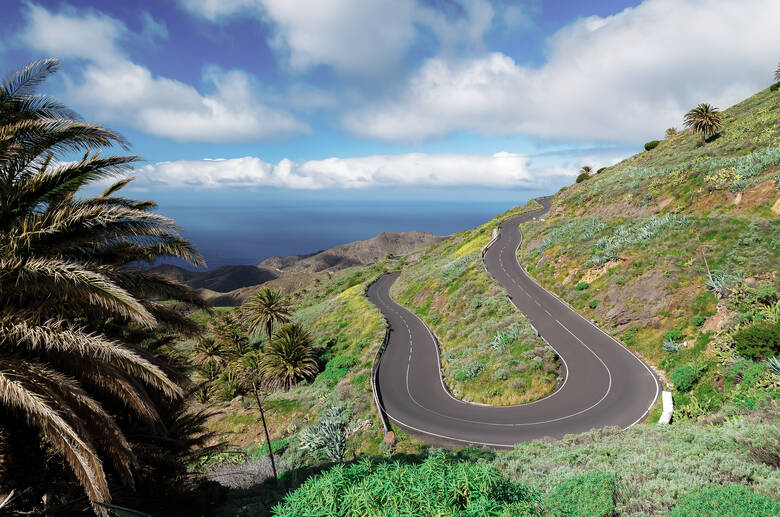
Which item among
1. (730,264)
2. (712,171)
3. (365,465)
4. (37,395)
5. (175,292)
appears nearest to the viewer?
(37,395)

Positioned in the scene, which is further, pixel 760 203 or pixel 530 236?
pixel 530 236

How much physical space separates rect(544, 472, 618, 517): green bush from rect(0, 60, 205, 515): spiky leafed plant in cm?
763

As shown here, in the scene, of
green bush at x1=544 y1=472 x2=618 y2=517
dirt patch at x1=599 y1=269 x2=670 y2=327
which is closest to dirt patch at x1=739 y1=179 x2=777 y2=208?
dirt patch at x1=599 y1=269 x2=670 y2=327

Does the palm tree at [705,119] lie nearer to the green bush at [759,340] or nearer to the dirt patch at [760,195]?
the dirt patch at [760,195]

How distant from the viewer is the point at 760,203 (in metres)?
26.2

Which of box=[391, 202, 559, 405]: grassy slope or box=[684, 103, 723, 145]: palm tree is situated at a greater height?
box=[684, 103, 723, 145]: palm tree

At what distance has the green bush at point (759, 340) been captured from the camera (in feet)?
44.1

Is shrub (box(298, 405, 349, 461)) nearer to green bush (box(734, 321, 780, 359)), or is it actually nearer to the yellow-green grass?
the yellow-green grass

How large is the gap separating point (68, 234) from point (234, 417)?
2103cm

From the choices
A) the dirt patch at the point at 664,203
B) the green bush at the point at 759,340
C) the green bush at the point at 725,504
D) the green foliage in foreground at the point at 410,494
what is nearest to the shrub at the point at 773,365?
the green bush at the point at 759,340

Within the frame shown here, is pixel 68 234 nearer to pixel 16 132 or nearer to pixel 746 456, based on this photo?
pixel 16 132

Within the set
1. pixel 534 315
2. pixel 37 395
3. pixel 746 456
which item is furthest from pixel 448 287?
pixel 37 395

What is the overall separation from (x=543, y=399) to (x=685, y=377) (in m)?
6.58

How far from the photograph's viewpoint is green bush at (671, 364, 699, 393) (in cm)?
1594
